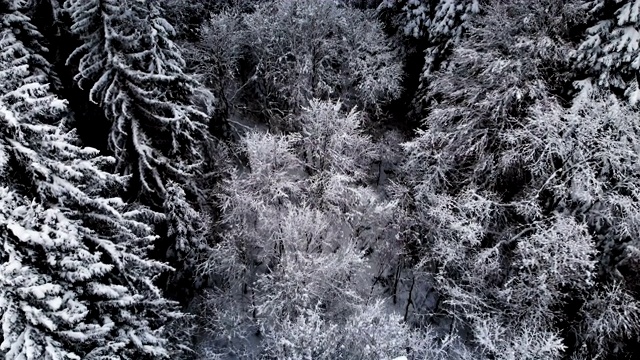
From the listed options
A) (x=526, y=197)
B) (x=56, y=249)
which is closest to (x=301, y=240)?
(x=526, y=197)

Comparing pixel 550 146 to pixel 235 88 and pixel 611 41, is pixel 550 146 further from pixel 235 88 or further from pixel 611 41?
pixel 235 88

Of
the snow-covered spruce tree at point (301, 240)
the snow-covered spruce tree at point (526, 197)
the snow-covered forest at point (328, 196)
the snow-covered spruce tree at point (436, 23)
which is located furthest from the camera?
the snow-covered spruce tree at point (436, 23)

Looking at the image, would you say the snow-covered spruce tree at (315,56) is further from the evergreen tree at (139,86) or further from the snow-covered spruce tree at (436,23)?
the evergreen tree at (139,86)

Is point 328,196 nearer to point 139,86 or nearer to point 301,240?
point 301,240

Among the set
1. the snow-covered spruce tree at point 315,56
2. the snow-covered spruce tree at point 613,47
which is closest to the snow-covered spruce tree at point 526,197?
the snow-covered spruce tree at point 613,47

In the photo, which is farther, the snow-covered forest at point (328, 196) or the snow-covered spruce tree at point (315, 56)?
the snow-covered spruce tree at point (315, 56)

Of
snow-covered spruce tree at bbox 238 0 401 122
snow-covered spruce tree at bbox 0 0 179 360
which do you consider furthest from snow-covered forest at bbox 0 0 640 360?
snow-covered spruce tree at bbox 238 0 401 122

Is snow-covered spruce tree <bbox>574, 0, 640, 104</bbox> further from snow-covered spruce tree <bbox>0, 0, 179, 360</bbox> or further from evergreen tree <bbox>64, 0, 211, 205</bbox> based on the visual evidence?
snow-covered spruce tree <bbox>0, 0, 179, 360</bbox>
